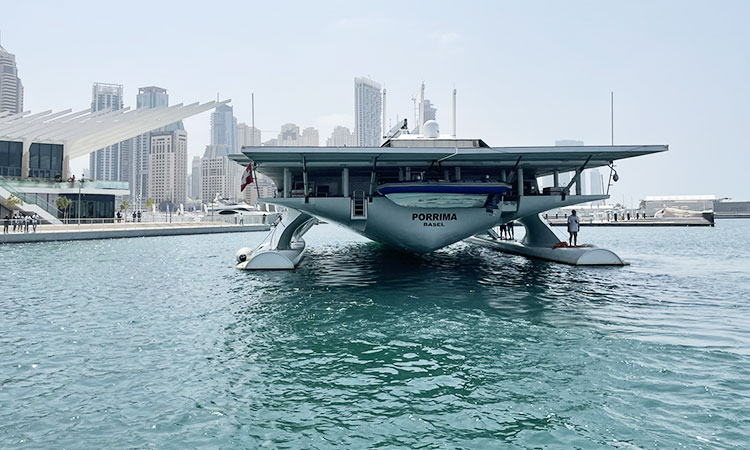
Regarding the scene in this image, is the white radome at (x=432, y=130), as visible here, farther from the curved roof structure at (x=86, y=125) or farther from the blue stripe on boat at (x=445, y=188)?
the curved roof structure at (x=86, y=125)

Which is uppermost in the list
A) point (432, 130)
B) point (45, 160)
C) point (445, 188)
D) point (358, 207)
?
point (45, 160)

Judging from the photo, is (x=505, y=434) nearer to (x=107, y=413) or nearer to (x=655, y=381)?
(x=655, y=381)

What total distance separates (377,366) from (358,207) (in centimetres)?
1613

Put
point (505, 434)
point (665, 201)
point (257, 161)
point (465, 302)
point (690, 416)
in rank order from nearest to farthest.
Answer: point (505, 434), point (690, 416), point (465, 302), point (257, 161), point (665, 201)

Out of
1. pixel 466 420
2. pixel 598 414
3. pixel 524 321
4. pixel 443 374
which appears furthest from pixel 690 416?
pixel 524 321

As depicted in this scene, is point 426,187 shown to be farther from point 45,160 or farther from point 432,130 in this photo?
point 45,160

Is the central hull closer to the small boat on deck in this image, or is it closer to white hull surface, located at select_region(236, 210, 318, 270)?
the small boat on deck

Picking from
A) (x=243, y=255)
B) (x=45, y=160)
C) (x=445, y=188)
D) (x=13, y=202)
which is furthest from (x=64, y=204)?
(x=445, y=188)

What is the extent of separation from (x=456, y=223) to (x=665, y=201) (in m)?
193

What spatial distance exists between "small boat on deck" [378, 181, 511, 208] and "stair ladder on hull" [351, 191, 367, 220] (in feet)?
4.42

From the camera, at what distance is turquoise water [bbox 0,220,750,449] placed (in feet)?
20.6

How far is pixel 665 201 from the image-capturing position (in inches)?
7190

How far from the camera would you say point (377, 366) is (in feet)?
29.6

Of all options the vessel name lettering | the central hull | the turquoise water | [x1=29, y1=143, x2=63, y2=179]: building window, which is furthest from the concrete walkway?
the vessel name lettering
